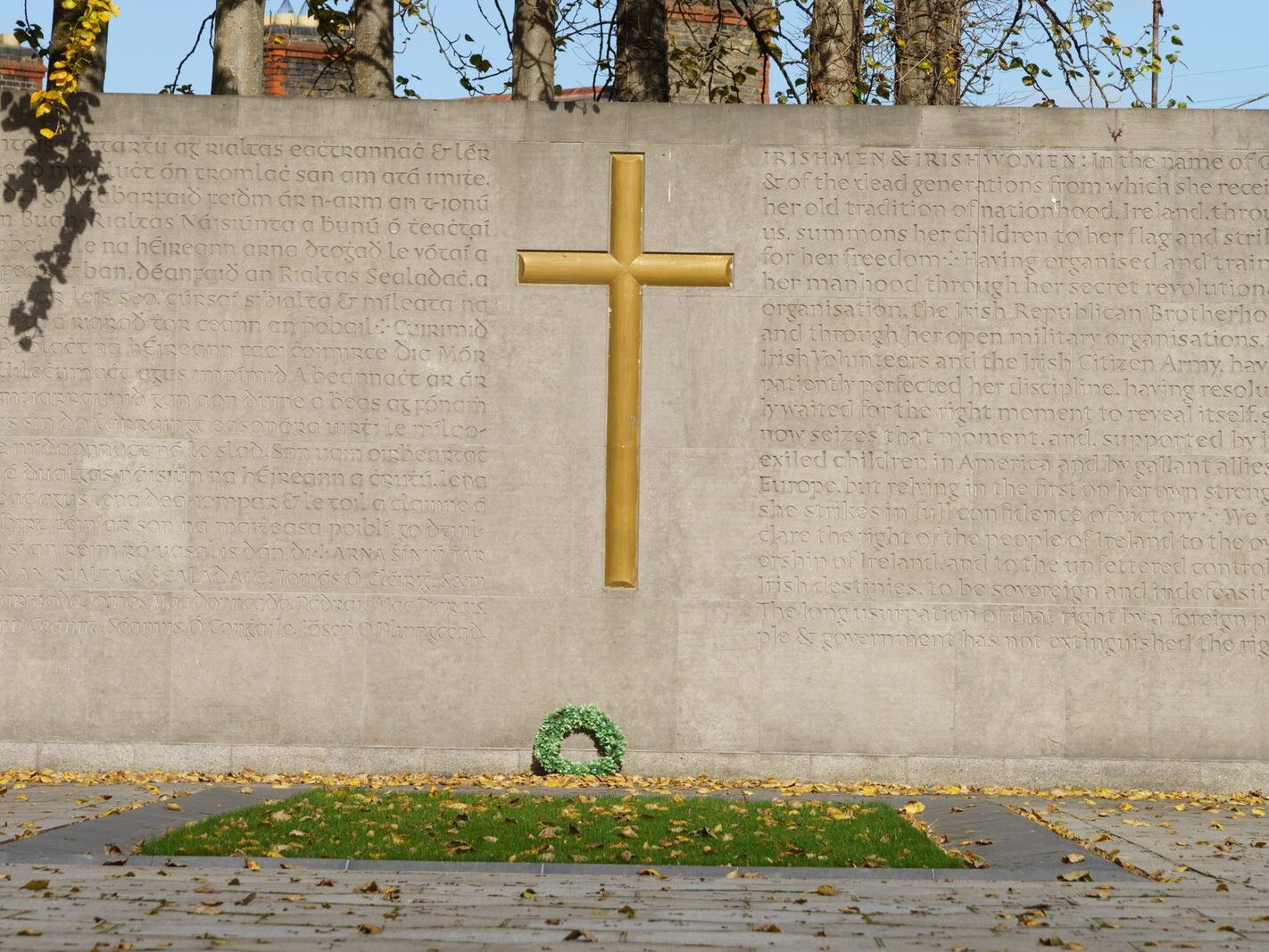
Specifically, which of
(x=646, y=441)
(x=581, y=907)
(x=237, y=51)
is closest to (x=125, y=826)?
(x=581, y=907)

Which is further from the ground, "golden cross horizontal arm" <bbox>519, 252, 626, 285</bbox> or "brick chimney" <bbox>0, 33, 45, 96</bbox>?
"brick chimney" <bbox>0, 33, 45, 96</bbox>

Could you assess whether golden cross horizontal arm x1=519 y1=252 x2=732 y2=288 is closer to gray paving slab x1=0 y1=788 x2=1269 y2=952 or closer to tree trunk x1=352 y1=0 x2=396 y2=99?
tree trunk x1=352 y1=0 x2=396 y2=99

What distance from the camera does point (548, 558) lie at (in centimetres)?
1164

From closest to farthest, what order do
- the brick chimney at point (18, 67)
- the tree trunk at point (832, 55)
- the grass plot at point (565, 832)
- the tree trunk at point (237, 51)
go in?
the grass plot at point (565, 832), the tree trunk at point (237, 51), the tree trunk at point (832, 55), the brick chimney at point (18, 67)

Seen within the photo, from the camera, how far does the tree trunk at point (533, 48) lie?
13578mm

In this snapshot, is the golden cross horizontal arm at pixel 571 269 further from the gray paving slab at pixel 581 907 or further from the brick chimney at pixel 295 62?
the brick chimney at pixel 295 62

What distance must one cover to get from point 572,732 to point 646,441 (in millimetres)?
2151

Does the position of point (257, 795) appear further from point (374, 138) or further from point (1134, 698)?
point (1134, 698)

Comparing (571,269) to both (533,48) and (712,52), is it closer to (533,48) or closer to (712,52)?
(533,48)

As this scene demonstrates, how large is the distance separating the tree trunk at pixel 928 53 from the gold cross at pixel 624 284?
7.00m

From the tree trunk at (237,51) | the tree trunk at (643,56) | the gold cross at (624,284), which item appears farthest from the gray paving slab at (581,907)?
the tree trunk at (643,56)

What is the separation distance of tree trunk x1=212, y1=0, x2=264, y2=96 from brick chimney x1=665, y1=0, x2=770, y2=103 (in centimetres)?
373

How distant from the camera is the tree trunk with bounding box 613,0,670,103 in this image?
1464 cm

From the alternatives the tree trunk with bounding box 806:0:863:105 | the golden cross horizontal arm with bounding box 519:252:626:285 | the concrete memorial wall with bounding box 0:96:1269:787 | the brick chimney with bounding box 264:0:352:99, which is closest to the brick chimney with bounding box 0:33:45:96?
the brick chimney with bounding box 264:0:352:99
